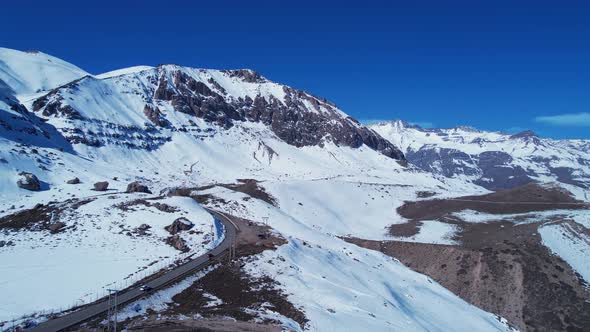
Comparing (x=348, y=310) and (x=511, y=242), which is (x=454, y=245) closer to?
(x=511, y=242)

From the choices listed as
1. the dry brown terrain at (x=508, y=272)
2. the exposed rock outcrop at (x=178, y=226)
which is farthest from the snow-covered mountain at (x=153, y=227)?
the dry brown terrain at (x=508, y=272)

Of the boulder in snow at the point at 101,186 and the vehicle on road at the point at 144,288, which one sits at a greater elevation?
the boulder in snow at the point at 101,186

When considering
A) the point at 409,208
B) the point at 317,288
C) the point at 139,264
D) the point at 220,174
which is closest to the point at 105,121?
the point at 220,174

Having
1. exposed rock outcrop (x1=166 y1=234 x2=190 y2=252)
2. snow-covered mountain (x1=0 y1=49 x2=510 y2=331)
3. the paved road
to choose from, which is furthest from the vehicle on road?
exposed rock outcrop (x1=166 y1=234 x2=190 y2=252)

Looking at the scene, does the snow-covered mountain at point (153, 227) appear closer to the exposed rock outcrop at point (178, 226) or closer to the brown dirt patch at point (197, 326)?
the exposed rock outcrop at point (178, 226)

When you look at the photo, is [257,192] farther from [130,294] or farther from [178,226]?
[130,294]

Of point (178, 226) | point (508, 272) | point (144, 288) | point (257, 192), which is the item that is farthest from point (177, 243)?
point (257, 192)
